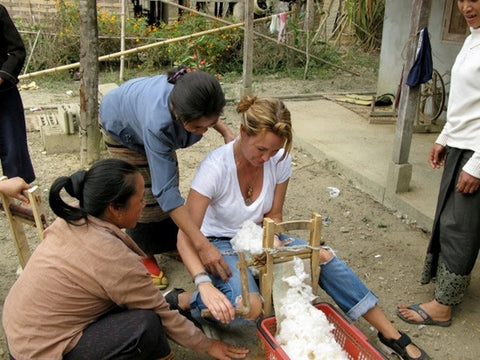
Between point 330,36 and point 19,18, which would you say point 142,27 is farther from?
point 330,36

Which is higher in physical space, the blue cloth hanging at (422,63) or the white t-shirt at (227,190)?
the blue cloth hanging at (422,63)

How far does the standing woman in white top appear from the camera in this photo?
2293 mm

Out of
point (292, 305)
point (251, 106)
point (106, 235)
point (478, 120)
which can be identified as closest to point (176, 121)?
point (251, 106)

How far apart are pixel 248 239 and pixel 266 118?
Result: 0.55 m

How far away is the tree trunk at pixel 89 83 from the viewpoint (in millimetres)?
4352

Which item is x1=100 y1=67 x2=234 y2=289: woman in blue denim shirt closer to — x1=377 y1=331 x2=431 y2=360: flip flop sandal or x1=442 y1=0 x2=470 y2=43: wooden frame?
x1=377 y1=331 x2=431 y2=360: flip flop sandal

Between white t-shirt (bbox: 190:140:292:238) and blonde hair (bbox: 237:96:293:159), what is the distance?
240mm

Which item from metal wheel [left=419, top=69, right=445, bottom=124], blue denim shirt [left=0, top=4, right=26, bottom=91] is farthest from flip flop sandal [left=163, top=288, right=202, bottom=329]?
metal wheel [left=419, top=69, right=445, bottom=124]

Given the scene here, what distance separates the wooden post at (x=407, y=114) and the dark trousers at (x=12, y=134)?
277 centimetres

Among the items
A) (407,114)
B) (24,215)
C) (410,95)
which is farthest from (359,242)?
(24,215)

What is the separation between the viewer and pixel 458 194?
8.02ft

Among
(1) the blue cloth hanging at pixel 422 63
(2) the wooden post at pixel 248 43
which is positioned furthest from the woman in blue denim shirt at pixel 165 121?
(2) the wooden post at pixel 248 43

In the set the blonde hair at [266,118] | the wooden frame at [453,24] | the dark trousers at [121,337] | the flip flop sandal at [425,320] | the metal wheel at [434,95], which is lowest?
the flip flop sandal at [425,320]

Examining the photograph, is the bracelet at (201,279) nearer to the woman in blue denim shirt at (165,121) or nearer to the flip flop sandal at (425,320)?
the woman in blue denim shirt at (165,121)
